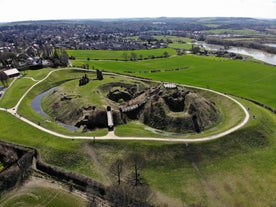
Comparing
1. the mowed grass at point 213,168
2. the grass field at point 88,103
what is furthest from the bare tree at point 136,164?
the grass field at point 88,103

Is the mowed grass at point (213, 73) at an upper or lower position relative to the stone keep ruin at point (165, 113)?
lower

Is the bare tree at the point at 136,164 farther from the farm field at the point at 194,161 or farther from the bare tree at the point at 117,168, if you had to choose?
the bare tree at the point at 117,168

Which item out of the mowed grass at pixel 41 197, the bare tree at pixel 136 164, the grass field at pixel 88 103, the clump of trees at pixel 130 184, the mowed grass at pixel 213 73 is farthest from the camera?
the mowed grass at pixel 213 73

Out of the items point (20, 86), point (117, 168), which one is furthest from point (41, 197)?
point (20, 86)

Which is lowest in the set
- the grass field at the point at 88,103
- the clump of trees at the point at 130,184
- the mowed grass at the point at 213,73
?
the mowed grass at the point at 213,73

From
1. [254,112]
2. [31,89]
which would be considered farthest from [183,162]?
[31,89]

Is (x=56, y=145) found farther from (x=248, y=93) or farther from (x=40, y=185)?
(x=248, y=93)

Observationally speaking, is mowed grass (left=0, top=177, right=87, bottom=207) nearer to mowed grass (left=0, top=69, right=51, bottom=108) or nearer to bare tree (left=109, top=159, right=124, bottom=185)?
bare tree (left=109, top=159, right=124, bottom=185)
